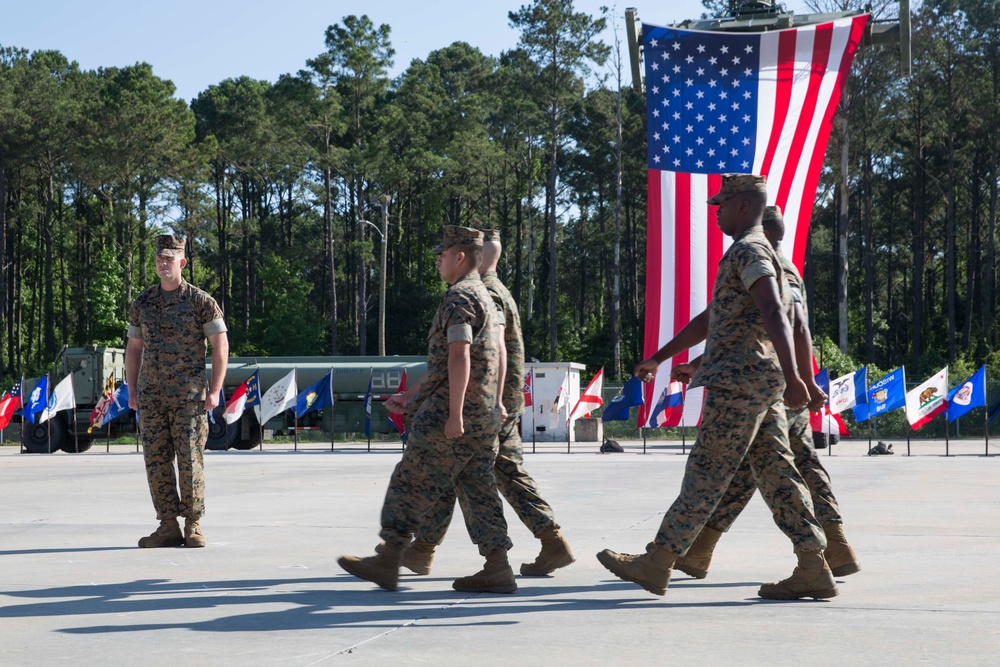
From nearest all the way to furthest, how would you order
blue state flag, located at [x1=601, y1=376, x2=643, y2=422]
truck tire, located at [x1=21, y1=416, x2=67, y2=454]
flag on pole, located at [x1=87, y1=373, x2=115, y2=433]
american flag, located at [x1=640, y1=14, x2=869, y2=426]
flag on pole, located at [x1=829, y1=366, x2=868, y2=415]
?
american flag, located at [x1=640, y1=14, x2=869, y2=426]
flag on pole, located at [x1=829, y1=366, x2=868, y2=415]
blue state flag, located at [x1=601, y1=376, x2=643, y2=422]
flag on pole, located at [x1=87, y1=373, x2=115, y2=433]
truck tire, located at [x1=21, y1=416, x2=67, y2=454]

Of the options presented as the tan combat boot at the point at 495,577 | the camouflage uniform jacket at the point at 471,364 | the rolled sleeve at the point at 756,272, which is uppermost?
the rolled sleeve at the point at 756,272

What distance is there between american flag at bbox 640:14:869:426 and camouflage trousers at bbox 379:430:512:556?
401 inches

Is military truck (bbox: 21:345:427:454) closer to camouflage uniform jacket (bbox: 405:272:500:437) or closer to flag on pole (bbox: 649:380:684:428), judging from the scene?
flag on pole (bbox: 649:380:684:428)

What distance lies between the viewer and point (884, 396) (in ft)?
79.9

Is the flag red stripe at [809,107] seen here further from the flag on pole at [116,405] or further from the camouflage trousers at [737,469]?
the flag on pole at [116,405]

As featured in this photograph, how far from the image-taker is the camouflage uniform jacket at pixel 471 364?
583 cm

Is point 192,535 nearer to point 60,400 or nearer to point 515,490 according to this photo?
point 515,490

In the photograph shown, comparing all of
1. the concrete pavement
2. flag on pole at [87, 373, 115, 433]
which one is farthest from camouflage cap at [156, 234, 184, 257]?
flag on pole at [87, 373, 115, 433]

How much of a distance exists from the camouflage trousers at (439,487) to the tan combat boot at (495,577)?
0.05m

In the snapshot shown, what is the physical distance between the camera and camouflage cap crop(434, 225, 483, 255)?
19.9 ft

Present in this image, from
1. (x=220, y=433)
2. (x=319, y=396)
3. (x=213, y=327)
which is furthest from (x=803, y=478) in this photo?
(x=220, y=433)

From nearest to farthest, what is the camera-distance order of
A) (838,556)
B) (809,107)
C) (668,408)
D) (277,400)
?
(838,556), (809,107), (668,408), (277,400)

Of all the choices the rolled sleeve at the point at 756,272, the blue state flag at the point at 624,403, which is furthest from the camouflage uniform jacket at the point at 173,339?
the blue state flag at the point at 624,403

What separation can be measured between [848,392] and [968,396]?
2221 mm
